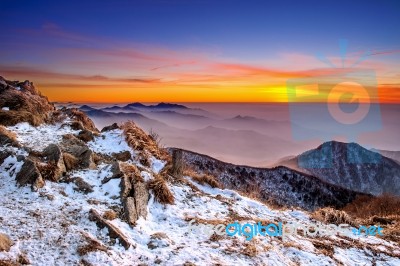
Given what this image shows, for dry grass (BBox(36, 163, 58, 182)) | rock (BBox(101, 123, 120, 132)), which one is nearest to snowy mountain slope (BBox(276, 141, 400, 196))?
rock (BBox(101, 123, 120, 132))

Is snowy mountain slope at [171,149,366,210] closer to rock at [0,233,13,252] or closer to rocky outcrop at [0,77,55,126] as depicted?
rocky outcrop at [0,77,55,126]

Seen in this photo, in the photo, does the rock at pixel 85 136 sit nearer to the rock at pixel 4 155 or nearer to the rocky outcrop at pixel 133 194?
the rock at pixel 4 155

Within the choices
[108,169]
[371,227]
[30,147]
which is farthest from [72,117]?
[371,227]

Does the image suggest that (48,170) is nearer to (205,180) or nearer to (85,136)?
(85,136)

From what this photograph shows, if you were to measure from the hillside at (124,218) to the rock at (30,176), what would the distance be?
3cm

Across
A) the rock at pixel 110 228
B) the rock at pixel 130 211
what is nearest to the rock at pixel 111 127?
the rock at pixel 130 211

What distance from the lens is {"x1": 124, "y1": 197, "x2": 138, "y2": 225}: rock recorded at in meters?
9.51

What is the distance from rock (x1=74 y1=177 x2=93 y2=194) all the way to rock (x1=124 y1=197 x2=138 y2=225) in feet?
4.76

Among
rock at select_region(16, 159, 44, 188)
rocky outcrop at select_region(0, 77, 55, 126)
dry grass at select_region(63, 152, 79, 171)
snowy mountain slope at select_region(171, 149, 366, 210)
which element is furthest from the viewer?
snowy mountain slope at select_region(171, 149, 366, 210)

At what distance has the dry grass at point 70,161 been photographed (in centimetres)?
1171

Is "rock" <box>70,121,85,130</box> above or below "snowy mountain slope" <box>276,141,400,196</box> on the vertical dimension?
above

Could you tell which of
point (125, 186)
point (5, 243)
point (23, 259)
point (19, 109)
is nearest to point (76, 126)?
point (19, 109)

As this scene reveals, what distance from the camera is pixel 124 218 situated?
954 cm

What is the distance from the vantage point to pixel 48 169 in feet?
35.4
